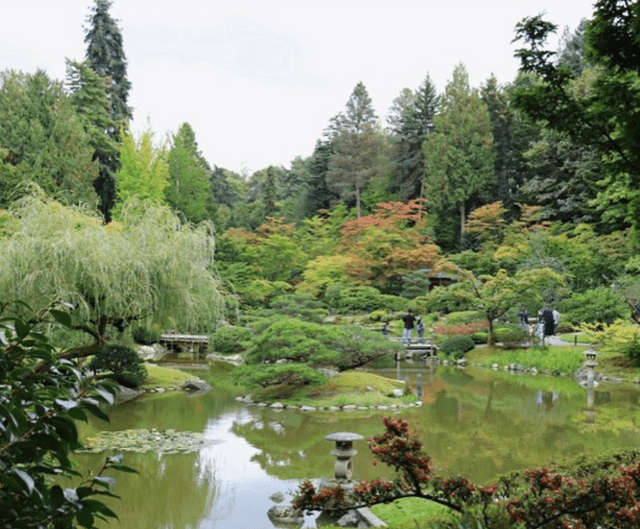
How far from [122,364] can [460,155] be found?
20625mm

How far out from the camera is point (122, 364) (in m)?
11.6

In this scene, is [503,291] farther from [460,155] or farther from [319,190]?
[319,190]

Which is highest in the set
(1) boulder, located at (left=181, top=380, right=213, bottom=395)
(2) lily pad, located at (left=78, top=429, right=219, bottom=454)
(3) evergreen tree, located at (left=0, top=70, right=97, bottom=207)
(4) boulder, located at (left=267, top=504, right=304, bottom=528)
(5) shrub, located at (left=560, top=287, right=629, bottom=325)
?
(3) evergreen tree, located at (left=0, top=70, right=97, bottom=207)

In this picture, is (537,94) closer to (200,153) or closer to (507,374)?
(507,374)

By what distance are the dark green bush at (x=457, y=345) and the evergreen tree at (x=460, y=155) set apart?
10.2 m

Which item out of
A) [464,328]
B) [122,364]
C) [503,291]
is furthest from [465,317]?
[122,364]

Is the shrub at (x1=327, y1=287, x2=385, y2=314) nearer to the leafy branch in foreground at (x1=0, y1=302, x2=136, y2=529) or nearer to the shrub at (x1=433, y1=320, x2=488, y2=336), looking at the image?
the shrub at (x1=433, y1=320, x2=488, y2=336)

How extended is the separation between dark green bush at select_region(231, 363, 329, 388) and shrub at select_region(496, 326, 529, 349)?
852 cm

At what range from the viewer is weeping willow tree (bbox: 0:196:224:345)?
940 cm

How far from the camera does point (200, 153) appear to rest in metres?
36.3

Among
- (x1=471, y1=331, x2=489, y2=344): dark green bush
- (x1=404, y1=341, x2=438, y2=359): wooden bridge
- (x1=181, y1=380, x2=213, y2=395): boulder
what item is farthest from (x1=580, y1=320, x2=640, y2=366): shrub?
(x1=181, y1=380, x2=213, y2=395): boulder

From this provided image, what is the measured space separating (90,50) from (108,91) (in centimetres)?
204

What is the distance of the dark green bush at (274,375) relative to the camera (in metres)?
10.8

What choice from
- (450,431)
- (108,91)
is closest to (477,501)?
(450,431)
